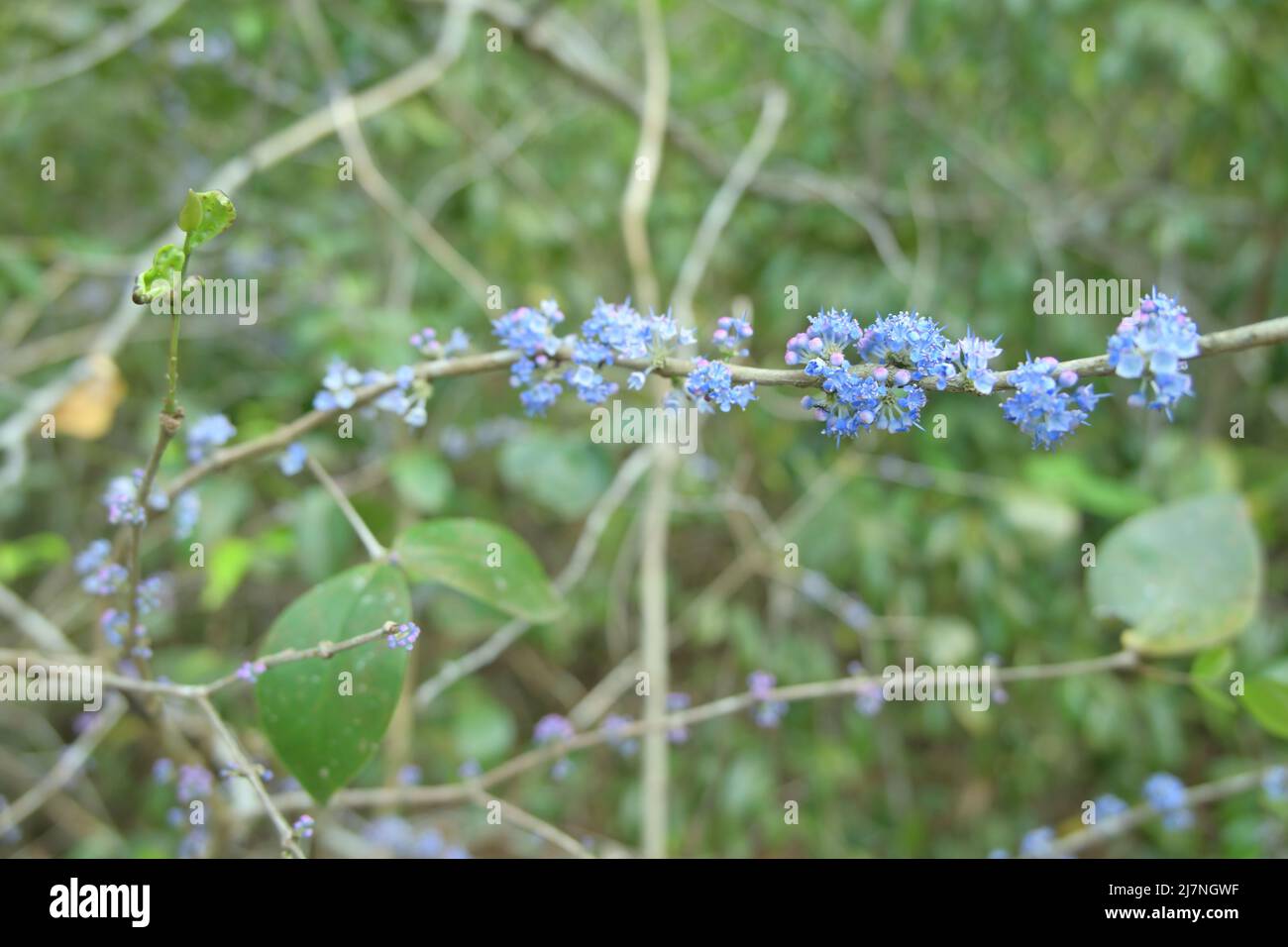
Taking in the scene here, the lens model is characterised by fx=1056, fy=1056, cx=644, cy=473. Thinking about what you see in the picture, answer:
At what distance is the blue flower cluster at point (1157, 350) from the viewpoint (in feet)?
2.11

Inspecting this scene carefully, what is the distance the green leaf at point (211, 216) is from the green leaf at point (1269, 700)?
3.16ft

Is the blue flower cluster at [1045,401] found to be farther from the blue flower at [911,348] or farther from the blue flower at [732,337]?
the blue flower at [732,337]

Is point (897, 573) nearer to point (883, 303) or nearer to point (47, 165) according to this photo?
point (883, 303)

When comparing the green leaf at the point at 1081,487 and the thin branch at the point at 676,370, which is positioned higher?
the green leaf at the point at 1081,487

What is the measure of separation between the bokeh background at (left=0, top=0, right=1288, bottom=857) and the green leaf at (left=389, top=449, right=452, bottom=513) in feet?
0.08

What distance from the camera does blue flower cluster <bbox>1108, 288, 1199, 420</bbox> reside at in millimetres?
644

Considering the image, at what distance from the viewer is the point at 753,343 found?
7.82ft

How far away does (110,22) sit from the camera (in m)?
2.28

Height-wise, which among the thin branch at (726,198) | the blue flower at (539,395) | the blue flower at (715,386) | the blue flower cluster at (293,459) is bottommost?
the blue flower at (715,386)

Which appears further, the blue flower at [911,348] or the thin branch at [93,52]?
the thin branch at [93,52]

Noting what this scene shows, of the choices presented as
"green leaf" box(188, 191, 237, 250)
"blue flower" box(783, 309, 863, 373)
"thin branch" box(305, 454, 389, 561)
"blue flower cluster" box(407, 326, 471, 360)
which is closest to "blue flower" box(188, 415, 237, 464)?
"thin branch" box(305, 454, 389, 561)

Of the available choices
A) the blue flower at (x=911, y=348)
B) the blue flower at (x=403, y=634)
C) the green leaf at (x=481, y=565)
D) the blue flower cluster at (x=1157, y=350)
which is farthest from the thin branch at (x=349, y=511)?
the blue flower cluster at (x=1157, y=350)

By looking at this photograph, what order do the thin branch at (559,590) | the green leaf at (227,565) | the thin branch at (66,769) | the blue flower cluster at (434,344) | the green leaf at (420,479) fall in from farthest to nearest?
the green leaf at (420,479)
the green leaf at (227,565)
the thin branch at (66,769)
the thin branch at (559,590)
the blue flower cluster at (434,344)

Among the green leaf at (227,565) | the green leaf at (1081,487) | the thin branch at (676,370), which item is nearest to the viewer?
the thin branch at (676,370)
